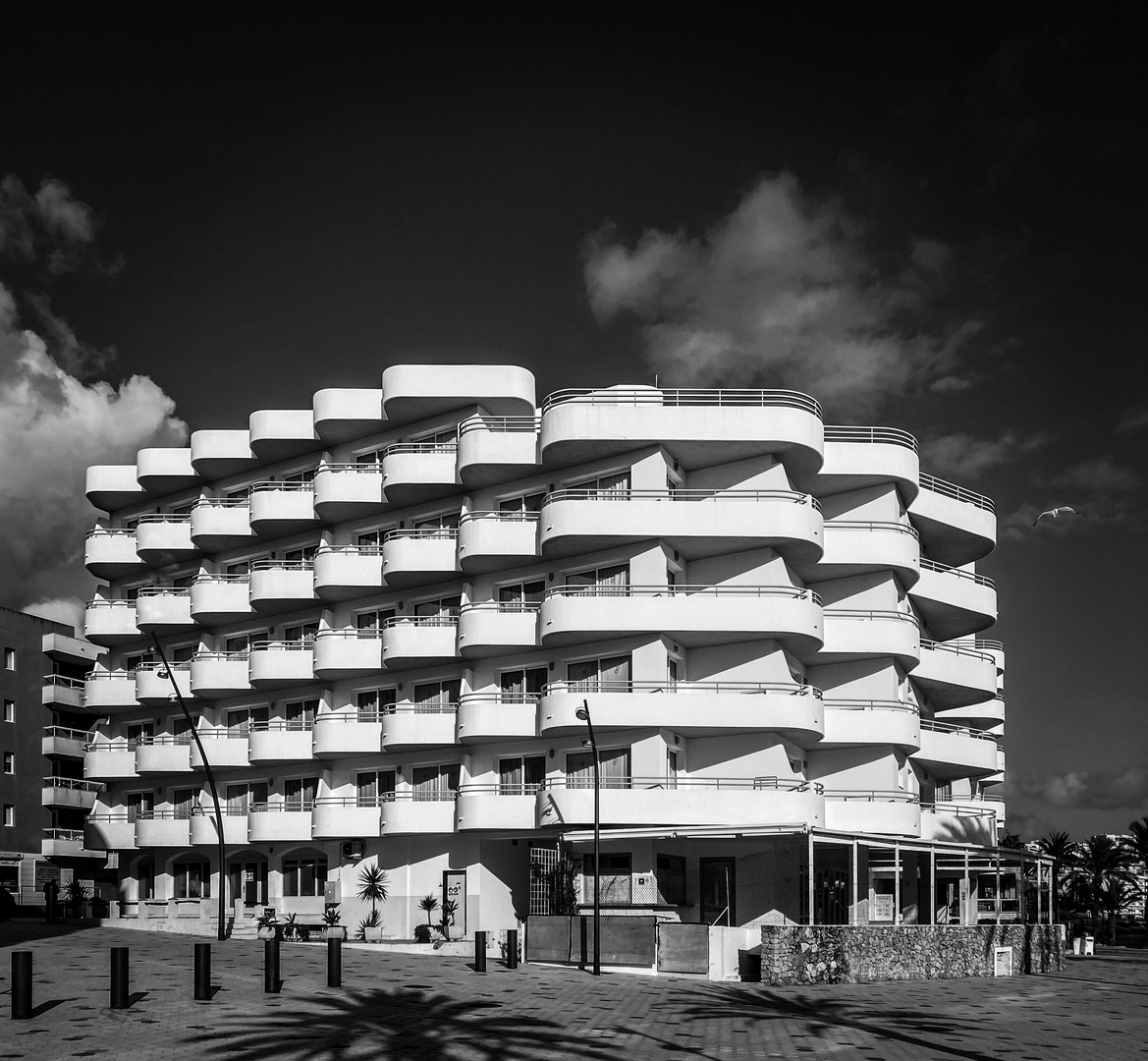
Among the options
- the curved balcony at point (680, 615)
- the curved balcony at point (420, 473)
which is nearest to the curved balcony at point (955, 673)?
the curved balcony at point (680, 615)

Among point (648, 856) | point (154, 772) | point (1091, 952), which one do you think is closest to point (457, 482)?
point (648, 856)

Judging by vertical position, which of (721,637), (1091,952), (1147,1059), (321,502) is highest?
(321,502)

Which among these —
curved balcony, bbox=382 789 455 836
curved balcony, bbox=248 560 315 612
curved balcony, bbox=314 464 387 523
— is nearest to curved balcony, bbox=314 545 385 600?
curved balcony, bbox=248 560 315 612

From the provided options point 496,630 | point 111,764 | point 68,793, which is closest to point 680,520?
point 496,630

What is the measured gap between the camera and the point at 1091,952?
197ft

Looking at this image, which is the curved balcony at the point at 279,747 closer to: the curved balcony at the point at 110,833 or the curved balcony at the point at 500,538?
the curved balcony at the point at 110,833

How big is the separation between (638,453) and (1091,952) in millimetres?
29290

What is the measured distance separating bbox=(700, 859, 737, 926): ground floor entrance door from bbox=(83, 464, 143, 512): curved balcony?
3587 cm

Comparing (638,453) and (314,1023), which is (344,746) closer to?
(638,453)

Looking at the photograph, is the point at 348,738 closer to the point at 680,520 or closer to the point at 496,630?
the point at 496,630

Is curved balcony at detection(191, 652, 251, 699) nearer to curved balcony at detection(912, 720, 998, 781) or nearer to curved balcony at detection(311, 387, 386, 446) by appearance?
curved balcony at detection(311, 387, 386, 446)

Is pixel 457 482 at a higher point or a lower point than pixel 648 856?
higher

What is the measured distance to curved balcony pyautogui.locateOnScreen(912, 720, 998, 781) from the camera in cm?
5956

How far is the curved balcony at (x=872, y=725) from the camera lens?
55406mm
